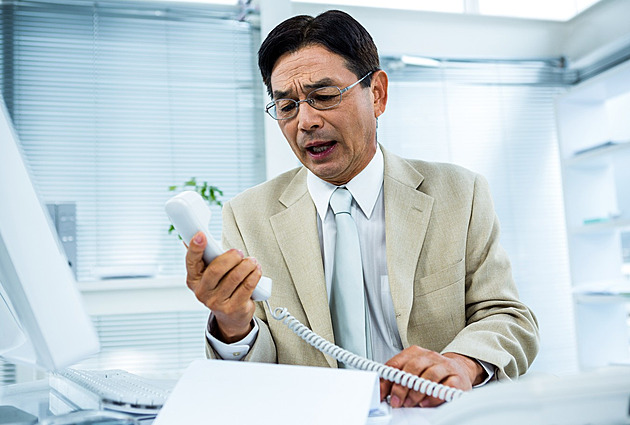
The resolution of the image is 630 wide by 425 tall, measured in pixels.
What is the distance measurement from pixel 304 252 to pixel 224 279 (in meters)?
0.45

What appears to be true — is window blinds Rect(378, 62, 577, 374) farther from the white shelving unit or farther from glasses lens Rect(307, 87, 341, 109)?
glasses lens Rect(307, 87, 341, 109)

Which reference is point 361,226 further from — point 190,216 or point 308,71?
point 190,216

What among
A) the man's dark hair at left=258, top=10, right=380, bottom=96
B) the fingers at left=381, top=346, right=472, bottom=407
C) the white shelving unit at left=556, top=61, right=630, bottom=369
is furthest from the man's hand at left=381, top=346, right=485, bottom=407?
the white shelving unit at left=556, top=61, right=630, bottom=369

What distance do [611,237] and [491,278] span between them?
273 cm

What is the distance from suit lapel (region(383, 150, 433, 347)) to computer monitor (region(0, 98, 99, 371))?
786mm

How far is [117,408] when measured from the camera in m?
0.66

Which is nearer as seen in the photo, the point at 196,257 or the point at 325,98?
the point at 196,257

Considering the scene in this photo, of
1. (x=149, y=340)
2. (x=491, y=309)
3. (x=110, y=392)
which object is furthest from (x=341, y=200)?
(x=149, y=340)

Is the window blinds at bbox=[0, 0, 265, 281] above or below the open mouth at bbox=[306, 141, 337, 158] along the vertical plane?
above

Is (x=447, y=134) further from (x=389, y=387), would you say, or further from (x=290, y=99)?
(x=389, y=387)

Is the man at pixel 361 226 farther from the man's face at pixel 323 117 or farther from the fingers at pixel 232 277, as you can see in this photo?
the fingers at pixel 232 277

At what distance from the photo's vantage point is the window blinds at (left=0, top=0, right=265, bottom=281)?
10.5ft

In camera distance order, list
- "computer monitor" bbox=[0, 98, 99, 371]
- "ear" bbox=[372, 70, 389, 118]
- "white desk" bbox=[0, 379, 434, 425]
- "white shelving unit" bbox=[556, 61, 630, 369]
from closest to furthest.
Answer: "computer monitor" bbox=[0, 98, 99, 371] < "white desk" bbox=[0, 379, 434, 425] < "ear" bbox=[372, 70, 389, 118] < "white shelving unit" bbox=[556, 61, 630, 369]

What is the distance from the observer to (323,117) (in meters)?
1.32
